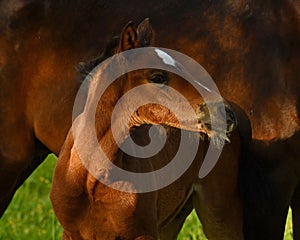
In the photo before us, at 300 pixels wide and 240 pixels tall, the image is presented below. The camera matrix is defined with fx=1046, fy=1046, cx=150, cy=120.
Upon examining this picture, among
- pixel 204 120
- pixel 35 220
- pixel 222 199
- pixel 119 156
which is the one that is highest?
pixel 204 120

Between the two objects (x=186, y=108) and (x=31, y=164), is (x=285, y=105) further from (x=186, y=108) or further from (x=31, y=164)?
(x=31, y=164)

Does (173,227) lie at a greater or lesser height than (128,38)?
lesser

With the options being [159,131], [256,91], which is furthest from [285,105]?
[159,131]

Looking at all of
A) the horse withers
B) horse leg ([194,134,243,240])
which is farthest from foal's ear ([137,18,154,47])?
horse leg ([194,134,243,240])

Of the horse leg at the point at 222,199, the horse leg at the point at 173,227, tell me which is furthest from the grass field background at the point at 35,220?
the horse leg at the point at 222,199

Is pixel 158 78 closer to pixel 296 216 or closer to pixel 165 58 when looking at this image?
pixel 165 58

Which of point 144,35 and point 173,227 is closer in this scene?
point 144,35

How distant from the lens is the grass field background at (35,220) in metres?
7.62

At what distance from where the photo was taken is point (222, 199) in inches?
233

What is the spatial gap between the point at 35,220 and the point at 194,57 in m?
2.72

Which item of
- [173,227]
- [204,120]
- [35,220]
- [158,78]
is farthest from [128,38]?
[35,220]

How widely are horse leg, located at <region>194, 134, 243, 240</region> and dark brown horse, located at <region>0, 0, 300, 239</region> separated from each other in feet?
0.30

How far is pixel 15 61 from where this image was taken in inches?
243

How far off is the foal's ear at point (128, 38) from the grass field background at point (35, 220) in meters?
2.67
